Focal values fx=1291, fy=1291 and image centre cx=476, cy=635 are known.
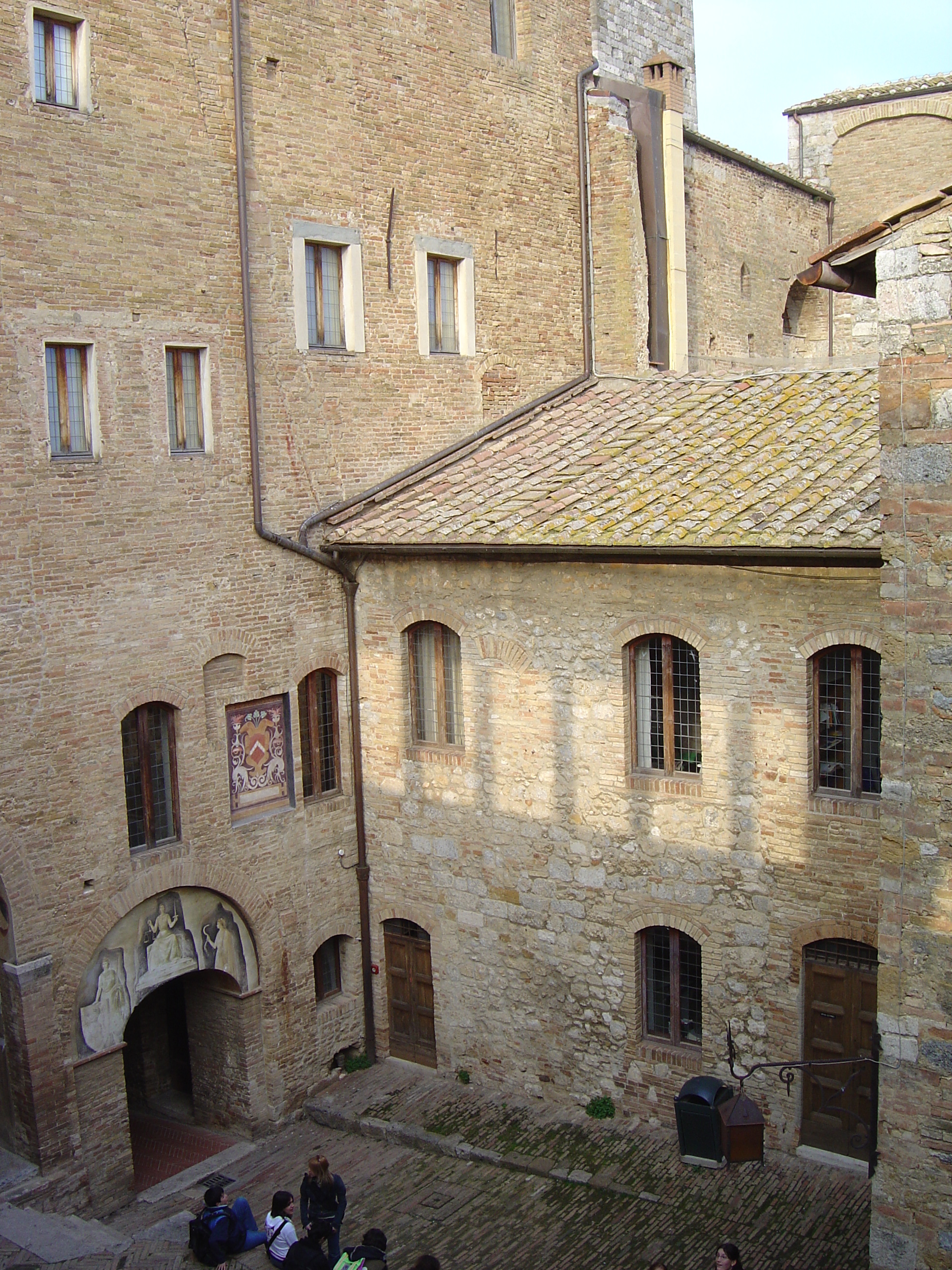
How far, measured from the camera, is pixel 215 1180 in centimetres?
1265

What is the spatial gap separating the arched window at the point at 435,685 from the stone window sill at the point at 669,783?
2.23 m

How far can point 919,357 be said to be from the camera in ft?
24.7

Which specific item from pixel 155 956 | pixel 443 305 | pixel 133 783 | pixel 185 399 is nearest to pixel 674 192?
pixel 443 305

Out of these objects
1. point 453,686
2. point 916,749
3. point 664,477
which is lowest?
point 453,686

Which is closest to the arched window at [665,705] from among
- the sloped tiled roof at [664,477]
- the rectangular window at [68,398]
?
the sloped tiled roof at [664,477]

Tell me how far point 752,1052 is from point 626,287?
9.61 m

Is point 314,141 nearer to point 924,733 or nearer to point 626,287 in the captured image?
point 626,287

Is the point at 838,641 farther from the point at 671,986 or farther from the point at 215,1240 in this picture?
the point at 215,1240

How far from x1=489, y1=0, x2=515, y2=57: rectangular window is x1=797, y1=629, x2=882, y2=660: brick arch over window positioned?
8.77 meters

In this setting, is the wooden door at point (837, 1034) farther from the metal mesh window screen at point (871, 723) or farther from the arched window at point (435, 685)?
the arched window at point (435, 685)

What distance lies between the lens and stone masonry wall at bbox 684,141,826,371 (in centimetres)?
1798

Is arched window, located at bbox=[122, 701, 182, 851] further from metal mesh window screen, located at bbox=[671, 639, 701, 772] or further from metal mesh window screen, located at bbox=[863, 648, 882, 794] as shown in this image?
metal mesh window screen, located at bbox=[863, 648, 882, 794]

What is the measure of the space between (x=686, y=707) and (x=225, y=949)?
17.3ft

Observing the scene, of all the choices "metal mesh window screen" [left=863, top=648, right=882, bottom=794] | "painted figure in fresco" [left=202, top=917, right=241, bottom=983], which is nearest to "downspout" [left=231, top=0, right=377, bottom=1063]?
"painted figure in fresco" [left=202, top=917, right=241, bottom=983]
